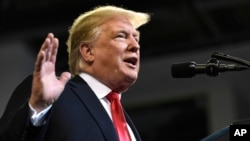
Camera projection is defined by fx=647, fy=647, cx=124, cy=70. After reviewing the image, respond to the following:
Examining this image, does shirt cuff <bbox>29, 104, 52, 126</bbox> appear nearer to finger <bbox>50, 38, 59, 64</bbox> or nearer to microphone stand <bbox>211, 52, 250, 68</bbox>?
finger <bbox>50, 38, 59, 64</bbox>

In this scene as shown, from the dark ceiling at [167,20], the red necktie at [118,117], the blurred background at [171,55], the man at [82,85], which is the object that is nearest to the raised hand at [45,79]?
the man at [82,85]

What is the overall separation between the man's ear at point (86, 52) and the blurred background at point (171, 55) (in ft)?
6.58

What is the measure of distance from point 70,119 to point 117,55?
1.23 ft

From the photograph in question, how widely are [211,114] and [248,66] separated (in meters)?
2.97

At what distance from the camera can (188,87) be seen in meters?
4.60

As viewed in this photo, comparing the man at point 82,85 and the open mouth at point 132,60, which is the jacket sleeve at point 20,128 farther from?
the open mouth at point 132,60

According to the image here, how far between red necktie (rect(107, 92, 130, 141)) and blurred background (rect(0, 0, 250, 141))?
7.12 feet

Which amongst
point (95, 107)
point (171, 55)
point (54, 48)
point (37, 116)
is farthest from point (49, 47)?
point (171, 55)

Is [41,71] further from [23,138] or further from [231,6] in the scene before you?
[231,6]

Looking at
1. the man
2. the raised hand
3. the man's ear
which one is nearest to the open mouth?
the man

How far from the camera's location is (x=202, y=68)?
159 cm

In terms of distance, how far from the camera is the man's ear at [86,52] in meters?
1.95

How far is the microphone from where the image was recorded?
157cm

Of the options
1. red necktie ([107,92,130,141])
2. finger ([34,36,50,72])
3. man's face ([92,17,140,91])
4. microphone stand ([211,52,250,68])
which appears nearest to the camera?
finger ([34,36,50,72])
